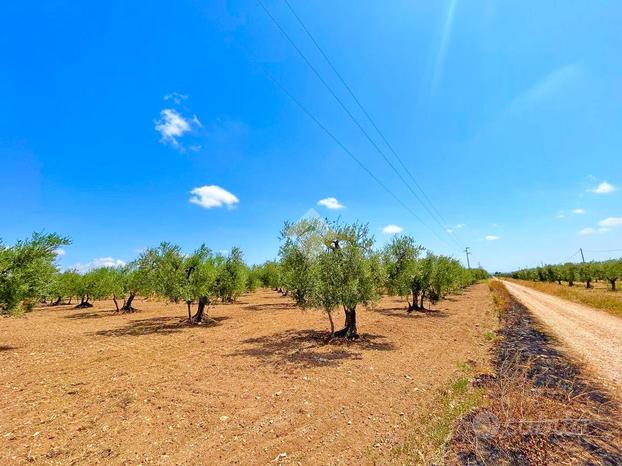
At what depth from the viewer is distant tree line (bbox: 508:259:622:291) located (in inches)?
2562

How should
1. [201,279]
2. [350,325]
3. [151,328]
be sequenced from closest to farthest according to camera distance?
[350,325]
[151,328]
[201,279]

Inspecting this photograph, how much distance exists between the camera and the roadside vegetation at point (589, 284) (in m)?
39.6

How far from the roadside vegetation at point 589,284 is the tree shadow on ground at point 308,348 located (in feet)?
96.3

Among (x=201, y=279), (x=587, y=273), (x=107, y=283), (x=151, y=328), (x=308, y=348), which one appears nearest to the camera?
(x=308, y=348)

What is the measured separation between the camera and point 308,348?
18.0 m

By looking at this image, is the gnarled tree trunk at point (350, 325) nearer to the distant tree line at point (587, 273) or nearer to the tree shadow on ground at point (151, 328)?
the tree shadow on ground at point (151, 328)

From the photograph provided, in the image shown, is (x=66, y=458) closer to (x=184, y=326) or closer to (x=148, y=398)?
(x=148, y=398)

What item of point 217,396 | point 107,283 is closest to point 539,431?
point 217,396

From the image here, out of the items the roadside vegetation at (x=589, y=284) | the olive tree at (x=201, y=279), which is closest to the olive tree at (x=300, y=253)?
the olive tree at (x=201, y=279)

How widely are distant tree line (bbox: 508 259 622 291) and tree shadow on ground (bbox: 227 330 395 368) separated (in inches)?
2941

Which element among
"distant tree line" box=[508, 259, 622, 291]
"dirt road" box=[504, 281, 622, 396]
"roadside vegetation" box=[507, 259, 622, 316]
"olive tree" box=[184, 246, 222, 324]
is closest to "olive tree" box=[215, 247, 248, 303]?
"olive tree" box=[184, 246, 222, 324]

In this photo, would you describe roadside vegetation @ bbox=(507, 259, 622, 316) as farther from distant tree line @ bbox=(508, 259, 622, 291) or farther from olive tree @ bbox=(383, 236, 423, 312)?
olive tree @ bbox=(383, 236, 423, 312)

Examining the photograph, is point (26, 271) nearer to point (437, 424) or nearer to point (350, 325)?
point (350, 325)

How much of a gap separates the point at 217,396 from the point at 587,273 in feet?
339
